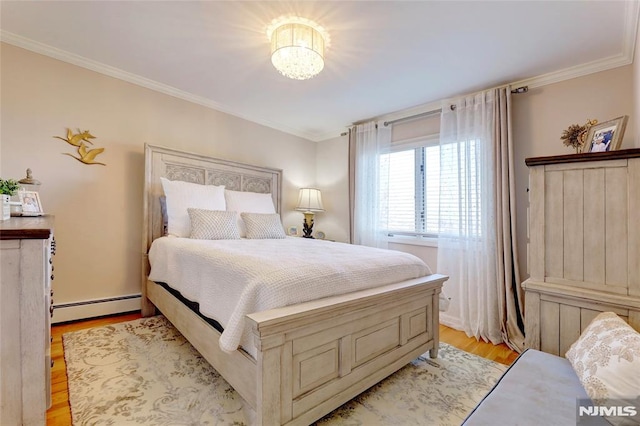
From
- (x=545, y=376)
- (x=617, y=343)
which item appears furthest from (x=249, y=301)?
(x=617, y=343)

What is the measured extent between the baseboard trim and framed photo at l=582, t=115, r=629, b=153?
13.6 feet

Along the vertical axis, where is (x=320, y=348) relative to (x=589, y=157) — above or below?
below

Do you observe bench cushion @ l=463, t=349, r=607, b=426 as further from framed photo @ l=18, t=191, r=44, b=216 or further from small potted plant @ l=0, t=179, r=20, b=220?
framed photo @ l=18, t=191, r=44, b=216

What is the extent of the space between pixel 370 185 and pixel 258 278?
9.03ft

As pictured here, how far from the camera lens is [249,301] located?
130 cm

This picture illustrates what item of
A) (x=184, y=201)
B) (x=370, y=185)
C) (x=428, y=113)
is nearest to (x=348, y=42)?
(x=428, y=113)

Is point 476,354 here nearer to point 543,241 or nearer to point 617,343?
point 543,241

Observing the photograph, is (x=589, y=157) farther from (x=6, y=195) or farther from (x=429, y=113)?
(x=6, y=195)

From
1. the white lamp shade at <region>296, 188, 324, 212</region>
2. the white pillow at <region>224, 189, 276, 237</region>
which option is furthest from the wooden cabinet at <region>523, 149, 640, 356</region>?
the white lamp shade at <region>296, 188, 324, 212</region>

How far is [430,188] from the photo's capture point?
3344 millimetres

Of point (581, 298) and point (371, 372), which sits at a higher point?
point (581, 298)

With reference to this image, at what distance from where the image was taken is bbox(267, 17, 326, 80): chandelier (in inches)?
76.8

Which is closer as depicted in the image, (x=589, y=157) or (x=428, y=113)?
(x=589, y=157)

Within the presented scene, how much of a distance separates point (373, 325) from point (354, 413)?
0.46 m
